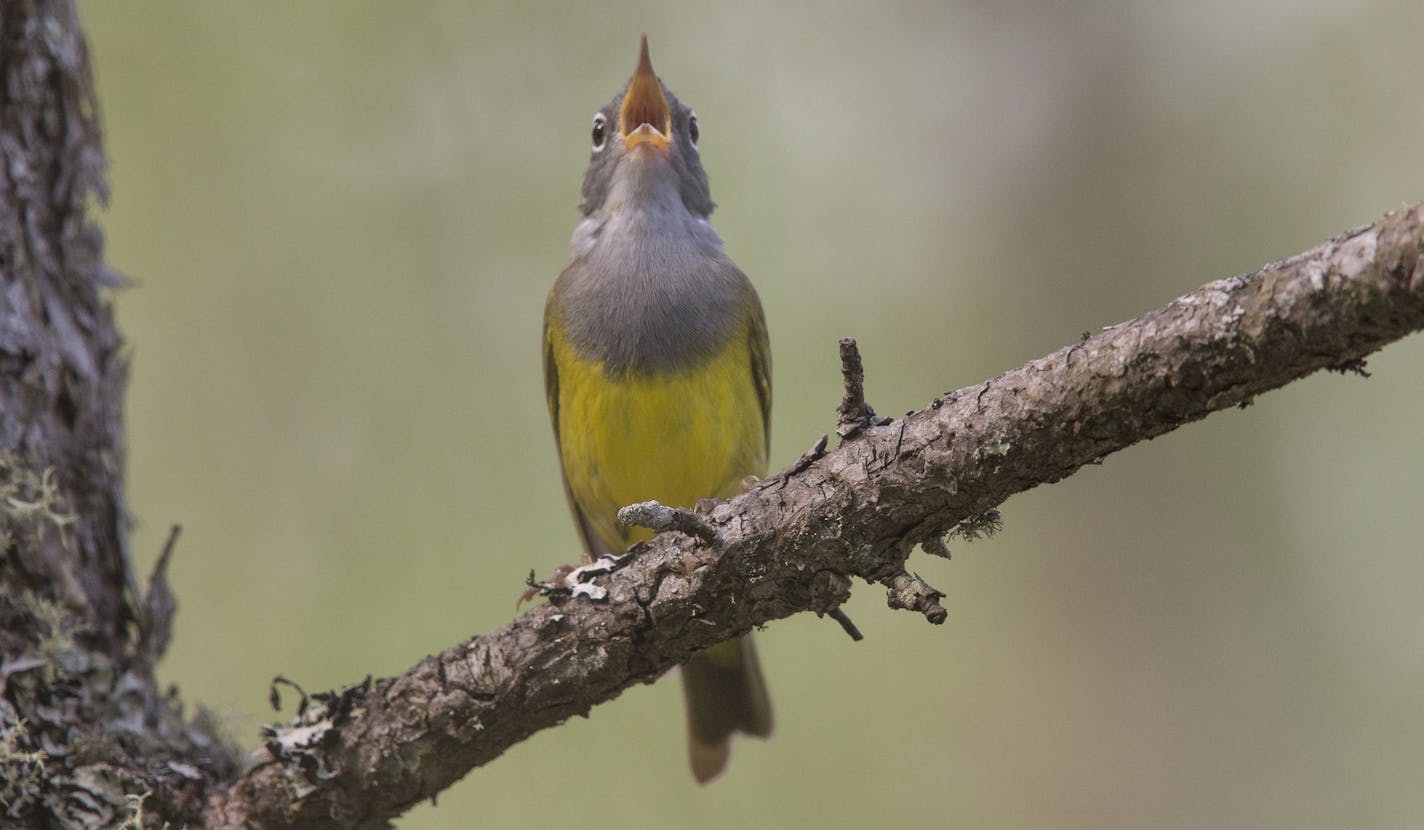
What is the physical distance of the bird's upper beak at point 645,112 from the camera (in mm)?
5430

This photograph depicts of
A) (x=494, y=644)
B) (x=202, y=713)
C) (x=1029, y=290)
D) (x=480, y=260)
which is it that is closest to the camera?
(x=494, y=644)

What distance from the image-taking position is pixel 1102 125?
678 centimetres

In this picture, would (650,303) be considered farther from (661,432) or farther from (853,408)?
(853,408)

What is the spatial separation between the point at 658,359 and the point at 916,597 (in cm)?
230

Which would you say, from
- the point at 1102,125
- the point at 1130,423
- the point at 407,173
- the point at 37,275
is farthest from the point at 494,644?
the point at 407,173

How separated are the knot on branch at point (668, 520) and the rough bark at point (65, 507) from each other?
1720mm

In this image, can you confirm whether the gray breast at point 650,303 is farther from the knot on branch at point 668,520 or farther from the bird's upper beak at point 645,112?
the knot on branch at point 668,520

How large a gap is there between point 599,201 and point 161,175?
3.66 metres

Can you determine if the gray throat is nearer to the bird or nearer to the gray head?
the bird

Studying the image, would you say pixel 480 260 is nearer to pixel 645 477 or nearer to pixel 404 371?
pixel 404 371

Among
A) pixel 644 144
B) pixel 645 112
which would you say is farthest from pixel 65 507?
pixel 645 112

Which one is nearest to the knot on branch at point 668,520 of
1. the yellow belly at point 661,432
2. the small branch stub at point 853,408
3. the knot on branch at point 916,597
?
the small branch stub at point 853,408

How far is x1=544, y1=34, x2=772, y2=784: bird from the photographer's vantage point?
4.59 m

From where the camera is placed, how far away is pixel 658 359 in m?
4.63
